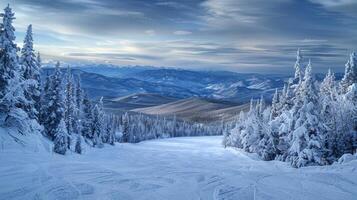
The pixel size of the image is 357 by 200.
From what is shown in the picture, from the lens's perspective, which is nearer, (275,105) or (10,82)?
(10,82)

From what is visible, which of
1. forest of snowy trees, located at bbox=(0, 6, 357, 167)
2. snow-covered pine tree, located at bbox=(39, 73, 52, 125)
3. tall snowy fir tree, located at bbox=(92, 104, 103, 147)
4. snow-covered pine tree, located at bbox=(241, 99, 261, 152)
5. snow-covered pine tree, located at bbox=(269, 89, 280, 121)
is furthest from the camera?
tall snowy fir tree, located at bbox=(92, 104, 103, 147)

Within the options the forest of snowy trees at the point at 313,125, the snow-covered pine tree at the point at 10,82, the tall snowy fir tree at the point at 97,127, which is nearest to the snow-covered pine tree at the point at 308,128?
the forest of snowy trees at the point at 313,125

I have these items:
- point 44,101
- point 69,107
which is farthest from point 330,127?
point 44,101

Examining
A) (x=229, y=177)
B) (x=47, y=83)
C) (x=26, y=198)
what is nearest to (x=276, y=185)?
(x=229, y=177)

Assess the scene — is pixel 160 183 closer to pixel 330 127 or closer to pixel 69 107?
pixel 330 127

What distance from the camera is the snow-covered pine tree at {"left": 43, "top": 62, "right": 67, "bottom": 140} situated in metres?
57.9

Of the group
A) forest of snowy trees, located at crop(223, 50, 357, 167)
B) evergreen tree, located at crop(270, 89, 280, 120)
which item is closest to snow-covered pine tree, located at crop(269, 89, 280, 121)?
evergreen tree, located at crop(270, 89, 280, 120)

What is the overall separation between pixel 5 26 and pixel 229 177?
27.2 meters

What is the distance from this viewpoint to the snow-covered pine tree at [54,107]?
57875 millimetres

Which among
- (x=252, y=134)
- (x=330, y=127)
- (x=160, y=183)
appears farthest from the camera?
(x=252, y=134)

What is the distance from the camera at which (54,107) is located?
2282 inches

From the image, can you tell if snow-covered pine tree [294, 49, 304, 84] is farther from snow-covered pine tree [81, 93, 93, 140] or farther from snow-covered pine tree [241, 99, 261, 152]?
snow-covered pine tree [81, 93, 93, 140]

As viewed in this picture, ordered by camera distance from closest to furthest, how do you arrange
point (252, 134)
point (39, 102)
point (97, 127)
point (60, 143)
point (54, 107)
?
point (60, 143) → point (54, 107) → point (39, 102) → point (252, 134) → point (97, 127)

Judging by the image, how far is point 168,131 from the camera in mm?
188000
